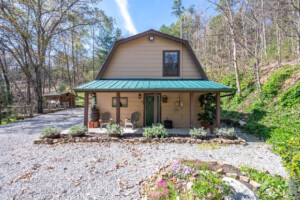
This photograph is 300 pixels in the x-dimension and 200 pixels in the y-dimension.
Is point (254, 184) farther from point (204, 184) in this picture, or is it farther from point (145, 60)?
point (145, 60)

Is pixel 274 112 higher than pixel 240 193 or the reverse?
higher

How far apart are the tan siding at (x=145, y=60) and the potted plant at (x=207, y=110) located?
1296 mm

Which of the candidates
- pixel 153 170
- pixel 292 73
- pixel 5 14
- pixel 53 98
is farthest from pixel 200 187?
pixel 53 98

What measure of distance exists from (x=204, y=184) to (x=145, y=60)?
6.79 metres

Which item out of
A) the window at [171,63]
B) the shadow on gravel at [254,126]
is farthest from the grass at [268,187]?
the window at [171,63]

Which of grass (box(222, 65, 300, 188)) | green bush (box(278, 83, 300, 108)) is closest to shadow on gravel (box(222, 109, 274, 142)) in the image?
grass (box(222, 65, 300, 188))

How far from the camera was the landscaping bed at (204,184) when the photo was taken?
7.32 ft

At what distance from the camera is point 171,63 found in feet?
25.7

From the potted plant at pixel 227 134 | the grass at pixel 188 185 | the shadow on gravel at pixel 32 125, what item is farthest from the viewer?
the shadow on gravel at pixel 32 125

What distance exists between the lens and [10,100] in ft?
41.9

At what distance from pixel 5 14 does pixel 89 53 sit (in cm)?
1213

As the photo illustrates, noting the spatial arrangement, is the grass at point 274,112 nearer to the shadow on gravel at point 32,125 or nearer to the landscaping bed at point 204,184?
the landscaping bed at point 204,184

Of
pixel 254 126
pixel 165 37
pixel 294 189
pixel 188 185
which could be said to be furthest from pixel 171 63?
pixel 294 189

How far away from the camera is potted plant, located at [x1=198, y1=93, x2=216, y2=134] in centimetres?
704
